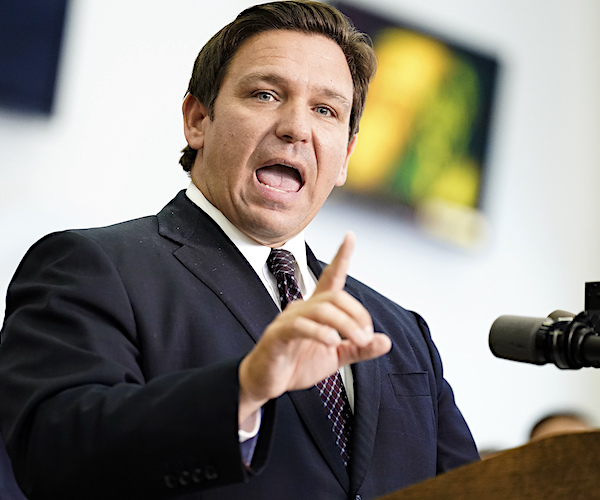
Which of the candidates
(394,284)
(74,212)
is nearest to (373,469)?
(74,212)

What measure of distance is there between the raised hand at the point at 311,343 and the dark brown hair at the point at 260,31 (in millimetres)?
1093

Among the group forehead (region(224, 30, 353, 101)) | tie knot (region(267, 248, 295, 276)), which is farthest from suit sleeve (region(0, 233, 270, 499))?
forehead (region(224, 30, 353, 101))

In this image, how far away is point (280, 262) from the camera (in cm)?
200

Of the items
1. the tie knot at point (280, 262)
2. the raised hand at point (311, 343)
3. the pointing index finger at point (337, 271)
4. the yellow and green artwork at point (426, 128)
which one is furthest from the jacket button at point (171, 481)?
the yellow and green artwork at point (426, 128)

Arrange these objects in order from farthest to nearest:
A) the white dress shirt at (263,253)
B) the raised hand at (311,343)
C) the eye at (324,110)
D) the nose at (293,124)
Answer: the eye at (324,110) → the nose at (293,124) → the white dress shirt at (263,253) → the raised hand at (311,343)

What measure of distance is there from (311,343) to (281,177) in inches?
36.2

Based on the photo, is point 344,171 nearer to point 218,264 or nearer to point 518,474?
point 218,264

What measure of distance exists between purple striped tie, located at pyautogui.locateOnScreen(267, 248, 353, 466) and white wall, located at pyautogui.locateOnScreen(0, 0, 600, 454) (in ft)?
3.37

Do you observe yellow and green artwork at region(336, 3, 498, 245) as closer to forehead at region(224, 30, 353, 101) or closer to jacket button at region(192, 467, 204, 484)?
forehead at region(224, 30, 353, 101)

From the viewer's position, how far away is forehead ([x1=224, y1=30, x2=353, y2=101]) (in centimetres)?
211

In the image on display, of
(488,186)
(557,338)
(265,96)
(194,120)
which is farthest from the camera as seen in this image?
(488,186)

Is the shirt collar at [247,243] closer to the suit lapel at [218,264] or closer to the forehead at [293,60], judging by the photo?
the suit lapel at [218,264]

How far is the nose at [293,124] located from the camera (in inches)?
80.5

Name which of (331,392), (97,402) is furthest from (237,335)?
(97,402)
